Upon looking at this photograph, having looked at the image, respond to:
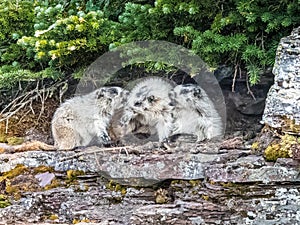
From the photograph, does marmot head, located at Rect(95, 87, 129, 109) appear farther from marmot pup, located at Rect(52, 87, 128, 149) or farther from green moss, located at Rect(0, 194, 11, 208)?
green moss, located at Rect(0, 194, 11, 208)

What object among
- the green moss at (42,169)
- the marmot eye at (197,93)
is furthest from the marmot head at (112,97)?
the green moss at (42,169)

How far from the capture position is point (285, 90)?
355 centimetres

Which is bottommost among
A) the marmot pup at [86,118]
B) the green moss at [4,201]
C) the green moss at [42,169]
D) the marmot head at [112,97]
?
the green moss at [4,201]

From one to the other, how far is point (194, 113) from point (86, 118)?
3.54ft

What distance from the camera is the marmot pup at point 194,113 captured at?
4.49 metres

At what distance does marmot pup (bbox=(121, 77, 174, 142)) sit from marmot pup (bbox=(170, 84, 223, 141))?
78 mm

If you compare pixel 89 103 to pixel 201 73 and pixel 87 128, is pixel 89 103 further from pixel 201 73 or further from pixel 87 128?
pixel 201 73

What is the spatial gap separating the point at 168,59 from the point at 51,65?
4.07 feet

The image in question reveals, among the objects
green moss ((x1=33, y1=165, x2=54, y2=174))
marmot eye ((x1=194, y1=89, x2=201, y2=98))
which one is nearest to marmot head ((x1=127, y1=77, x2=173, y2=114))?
marmot eye ((x1=194, y1=89, x2=201, y2=98))

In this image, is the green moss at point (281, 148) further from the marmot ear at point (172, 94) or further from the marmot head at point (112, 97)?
the marmot head at point (112, 97)

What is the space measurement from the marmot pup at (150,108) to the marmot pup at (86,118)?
5.9 inches

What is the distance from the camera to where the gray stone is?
3.47 m

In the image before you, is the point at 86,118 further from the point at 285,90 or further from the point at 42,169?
the point at 285,90

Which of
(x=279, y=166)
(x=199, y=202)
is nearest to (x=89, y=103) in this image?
(x=199, y=202)
